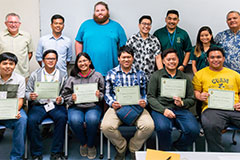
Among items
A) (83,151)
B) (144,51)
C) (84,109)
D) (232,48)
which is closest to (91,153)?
(83,151)

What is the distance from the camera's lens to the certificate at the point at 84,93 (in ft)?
9.02

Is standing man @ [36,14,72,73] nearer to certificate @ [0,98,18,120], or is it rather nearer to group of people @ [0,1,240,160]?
group of people @ [0,1,240,160]

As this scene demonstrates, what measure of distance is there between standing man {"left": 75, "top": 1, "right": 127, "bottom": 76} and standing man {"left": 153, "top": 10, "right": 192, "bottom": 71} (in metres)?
0.66

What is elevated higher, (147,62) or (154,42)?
(154,42)

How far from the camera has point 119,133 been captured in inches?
103

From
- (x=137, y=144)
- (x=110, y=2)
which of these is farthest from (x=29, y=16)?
(x=137, y=144)

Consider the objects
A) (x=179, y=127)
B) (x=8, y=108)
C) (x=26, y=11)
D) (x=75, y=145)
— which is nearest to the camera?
(x=8, y=108)

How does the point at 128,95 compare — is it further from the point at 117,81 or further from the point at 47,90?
the point at 47,90

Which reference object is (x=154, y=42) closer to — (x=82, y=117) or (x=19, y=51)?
(x=82, y=117)

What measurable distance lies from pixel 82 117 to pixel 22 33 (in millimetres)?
1746

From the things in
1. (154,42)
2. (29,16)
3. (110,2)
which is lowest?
(154,42)

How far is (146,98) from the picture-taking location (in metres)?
2.83

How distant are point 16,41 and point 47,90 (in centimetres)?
114

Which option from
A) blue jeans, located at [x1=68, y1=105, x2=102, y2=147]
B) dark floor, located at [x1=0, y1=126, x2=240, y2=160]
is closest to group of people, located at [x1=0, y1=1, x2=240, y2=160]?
blue jeans, located at [x1=68, y1=105, x2=102, y2=147]
